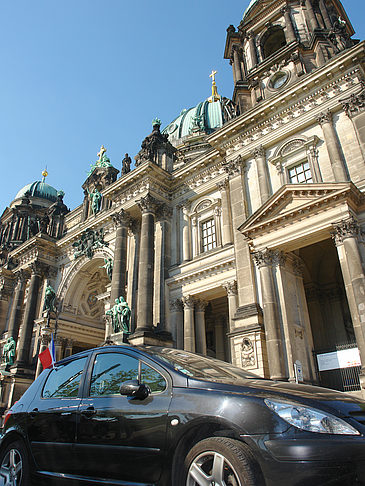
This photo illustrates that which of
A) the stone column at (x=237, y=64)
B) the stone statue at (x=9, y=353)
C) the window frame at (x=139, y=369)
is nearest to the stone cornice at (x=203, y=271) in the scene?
the stone column at (x=237, y=64)

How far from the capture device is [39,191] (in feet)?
151

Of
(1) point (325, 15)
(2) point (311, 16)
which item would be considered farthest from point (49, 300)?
(1) point (325, 15)

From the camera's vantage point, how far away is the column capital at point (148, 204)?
21.3 meters

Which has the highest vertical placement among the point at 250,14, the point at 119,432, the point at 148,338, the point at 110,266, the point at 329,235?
the point at 250,14

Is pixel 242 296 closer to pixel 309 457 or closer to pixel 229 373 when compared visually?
pixel 229 373

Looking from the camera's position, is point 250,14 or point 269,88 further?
point 250,14

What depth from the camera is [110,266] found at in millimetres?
24672

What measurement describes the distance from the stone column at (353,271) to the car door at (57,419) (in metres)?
9.92

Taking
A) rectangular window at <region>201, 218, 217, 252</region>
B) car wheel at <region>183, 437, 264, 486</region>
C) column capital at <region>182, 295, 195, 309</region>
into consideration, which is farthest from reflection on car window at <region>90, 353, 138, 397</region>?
rectangular window at <region>201, 218, 217, 252</region>

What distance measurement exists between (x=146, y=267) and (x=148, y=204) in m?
3.87

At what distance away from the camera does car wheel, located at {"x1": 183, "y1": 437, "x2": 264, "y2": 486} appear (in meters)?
2.67

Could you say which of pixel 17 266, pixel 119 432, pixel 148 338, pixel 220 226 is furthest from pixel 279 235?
pixel 17 266

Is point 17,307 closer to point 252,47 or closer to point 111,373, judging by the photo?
point 252,47

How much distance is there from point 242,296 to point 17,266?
24.2 m
